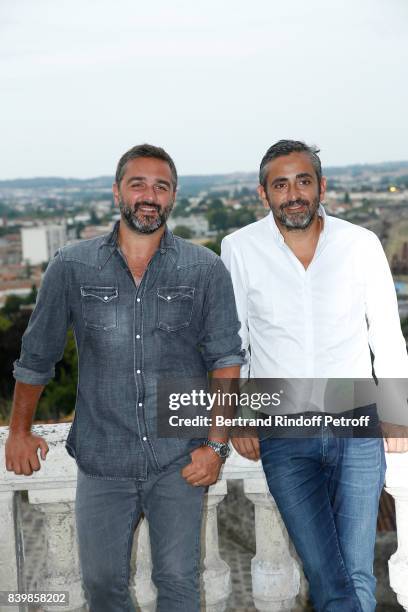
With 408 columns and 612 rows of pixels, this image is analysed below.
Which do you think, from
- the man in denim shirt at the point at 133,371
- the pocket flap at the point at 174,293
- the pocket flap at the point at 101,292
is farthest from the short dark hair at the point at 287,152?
the pocket flap at the point at 101,292

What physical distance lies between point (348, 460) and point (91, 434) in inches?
31.3

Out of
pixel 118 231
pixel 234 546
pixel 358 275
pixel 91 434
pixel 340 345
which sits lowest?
pixel 234 546

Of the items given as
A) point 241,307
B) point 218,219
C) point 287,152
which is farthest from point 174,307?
point 218,219

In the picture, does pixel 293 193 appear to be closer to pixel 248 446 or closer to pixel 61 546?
pixel 248 446

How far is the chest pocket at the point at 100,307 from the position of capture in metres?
2.18

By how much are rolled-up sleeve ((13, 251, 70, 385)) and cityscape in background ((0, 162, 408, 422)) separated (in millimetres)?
13721

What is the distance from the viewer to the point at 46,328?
223cm

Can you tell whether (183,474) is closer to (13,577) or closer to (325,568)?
(325,568)

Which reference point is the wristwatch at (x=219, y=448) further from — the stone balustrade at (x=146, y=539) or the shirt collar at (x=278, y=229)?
the shirt collar at (x=278, y=229)

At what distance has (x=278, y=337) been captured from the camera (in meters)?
2.31

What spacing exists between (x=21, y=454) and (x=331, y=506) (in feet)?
3.21

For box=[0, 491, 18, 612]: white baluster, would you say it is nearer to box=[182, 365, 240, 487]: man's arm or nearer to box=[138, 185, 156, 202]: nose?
box=[182, 365, 240, 487]: man's arm

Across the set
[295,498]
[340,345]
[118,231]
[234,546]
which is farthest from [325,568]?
[234,546]

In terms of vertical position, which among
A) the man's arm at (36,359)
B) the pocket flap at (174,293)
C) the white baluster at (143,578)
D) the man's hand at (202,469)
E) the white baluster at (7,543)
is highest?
the pocket flap at (174,293)
